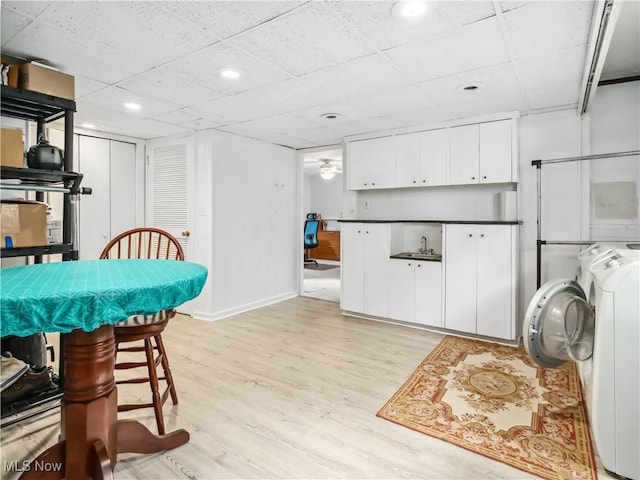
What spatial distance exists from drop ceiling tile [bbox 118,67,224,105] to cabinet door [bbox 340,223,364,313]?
2.08 metres

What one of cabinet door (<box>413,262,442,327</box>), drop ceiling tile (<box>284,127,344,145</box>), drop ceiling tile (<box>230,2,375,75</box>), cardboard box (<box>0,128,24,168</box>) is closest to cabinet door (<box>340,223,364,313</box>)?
cabinet door (<box>413,262,442,327</box>)

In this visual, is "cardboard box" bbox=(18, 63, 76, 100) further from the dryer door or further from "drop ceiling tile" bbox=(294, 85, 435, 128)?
the dryer door

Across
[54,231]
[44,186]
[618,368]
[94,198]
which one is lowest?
[618,368]

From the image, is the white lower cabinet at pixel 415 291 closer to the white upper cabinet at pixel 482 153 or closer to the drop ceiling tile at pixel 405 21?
the white upper cabinet at pixel 482 153

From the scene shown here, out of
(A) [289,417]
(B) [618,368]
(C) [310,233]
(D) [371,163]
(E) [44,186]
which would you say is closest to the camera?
(B) [618,368]

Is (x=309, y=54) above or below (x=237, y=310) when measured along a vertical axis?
above

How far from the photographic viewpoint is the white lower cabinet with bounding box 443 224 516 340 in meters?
3.40

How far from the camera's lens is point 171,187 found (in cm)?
457

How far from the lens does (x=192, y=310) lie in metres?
4.40

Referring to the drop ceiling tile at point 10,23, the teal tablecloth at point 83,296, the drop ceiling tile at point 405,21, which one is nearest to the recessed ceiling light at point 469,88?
the drop ceiling tile at point 405,21

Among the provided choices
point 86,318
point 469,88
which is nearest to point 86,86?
point 86,318

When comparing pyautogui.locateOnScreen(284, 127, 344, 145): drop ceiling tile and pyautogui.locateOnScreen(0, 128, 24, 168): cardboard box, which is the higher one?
pyautogui.locateOnScreen(284, 127, 344, 145): drop ceiling tile

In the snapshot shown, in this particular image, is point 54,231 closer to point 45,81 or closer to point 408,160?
point 45,81

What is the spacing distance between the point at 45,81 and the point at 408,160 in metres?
3.20
